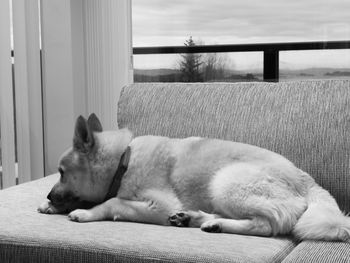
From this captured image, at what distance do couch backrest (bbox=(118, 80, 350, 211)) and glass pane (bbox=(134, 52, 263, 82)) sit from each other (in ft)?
6.03

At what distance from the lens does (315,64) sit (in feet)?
13.9

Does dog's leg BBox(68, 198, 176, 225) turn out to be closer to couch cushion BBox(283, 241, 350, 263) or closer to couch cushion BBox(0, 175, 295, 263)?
couch cushion BBox(0, 175, 295, 263)

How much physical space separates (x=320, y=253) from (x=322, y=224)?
0.52ft

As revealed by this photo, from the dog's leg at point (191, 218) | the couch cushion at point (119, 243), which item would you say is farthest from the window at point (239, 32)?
the couch cushion at point (119, 243)

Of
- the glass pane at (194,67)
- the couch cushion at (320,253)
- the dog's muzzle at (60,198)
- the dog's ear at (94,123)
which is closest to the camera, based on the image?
the couch cushion at (320,253)

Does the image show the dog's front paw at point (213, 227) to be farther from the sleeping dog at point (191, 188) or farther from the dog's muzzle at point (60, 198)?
the dog's muzzle at point (60, 198)

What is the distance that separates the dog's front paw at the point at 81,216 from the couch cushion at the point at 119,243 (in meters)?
0.03

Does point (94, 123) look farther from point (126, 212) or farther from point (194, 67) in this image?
point (194, 67)

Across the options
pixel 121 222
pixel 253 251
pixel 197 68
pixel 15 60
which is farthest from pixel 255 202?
pixel 197 68

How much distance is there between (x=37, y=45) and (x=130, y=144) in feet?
6.13

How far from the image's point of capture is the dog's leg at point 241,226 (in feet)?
6.45

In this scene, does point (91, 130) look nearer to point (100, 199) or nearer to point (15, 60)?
point (100, 199)

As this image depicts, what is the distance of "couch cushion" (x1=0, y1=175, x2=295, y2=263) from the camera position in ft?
5.75

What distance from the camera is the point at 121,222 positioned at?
2.14m
